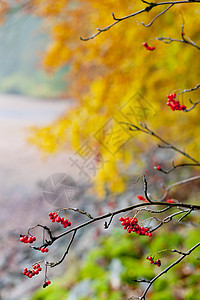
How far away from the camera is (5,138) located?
8570 millimetres

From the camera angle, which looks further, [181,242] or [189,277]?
[181,242]

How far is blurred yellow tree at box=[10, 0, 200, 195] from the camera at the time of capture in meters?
2.07

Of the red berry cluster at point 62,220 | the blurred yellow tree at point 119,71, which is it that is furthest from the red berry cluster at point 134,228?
the blurred yellow tree at point 119,71

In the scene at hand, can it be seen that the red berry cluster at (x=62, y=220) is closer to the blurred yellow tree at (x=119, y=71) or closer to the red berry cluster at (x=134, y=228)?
the red berry cluster at (x=134, y=228)

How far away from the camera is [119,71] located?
2469 mm

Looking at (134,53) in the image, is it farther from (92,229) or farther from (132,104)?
(92,229)

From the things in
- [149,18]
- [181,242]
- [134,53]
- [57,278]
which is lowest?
[57,278]

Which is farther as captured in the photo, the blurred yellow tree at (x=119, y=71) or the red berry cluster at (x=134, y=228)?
the blurred yellow tree at (x=119, y=71)

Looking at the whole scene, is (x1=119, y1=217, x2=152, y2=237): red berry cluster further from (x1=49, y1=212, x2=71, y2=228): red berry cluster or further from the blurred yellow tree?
the blurred yellow tree

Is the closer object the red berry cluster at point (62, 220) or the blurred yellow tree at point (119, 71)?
the red berry cluster at point (62, 220)

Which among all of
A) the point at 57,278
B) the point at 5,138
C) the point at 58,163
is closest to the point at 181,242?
the point at 57,278

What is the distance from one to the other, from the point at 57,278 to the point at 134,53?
248 cm

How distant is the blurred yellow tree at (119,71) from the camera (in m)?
2.07

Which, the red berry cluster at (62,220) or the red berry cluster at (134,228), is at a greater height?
the red berry cluster at (62,220)
